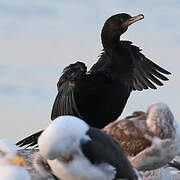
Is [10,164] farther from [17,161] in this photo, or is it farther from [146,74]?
[146,74]

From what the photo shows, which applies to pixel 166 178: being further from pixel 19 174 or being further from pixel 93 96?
pixel 93 96

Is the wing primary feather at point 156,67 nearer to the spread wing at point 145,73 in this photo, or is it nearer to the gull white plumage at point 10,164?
the spread wing at point 145,73

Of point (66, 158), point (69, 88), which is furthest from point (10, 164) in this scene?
point (69, 88)

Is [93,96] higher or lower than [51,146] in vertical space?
higher

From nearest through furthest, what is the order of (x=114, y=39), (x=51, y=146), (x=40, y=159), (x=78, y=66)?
(x=51, y=146) < (x=40, y=159) < (x=78, y=66) < (x=114, y=39)

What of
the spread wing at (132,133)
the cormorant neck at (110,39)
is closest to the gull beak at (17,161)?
the spread wing at (132,133)

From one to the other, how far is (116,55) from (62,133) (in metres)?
7.69

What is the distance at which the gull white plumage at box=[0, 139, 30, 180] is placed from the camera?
8047 mm

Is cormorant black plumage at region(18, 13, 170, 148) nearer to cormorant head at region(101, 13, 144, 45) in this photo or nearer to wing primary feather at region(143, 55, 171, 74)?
cormorant head at region(101, 13, 144, 45)

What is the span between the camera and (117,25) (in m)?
15.2

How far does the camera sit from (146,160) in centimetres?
948

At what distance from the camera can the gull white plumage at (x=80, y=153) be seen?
7.36 meters

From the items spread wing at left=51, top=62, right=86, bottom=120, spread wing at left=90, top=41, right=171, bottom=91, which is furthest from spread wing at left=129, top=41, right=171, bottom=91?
spread wing at left=51, top=62, right=86, bottom=120

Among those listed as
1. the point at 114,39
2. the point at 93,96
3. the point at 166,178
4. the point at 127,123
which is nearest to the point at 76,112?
the point at 93,96
